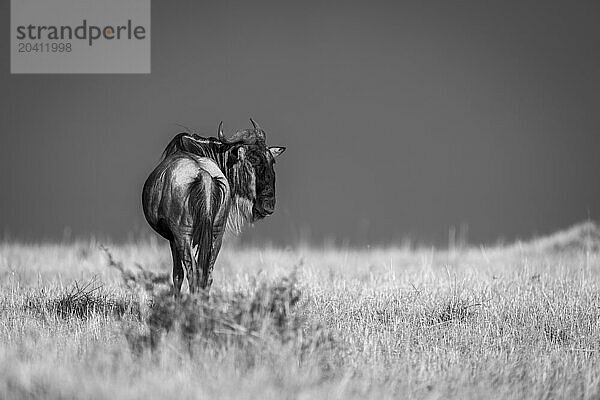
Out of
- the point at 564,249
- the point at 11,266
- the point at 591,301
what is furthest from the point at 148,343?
the point at 564,249

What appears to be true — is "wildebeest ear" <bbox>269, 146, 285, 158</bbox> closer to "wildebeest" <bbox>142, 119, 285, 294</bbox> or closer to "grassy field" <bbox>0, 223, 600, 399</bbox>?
"wildebeest" <bbox>142, 119, 285, 294</bbox>

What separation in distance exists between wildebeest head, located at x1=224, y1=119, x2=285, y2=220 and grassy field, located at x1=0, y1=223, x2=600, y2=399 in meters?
0.79

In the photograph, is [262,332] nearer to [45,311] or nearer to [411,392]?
[411,392]

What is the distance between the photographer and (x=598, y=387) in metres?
6.26

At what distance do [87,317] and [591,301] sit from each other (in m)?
5.69

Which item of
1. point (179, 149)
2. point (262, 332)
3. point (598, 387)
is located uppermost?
point (179, 149)

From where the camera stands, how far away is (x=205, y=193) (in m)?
8.23

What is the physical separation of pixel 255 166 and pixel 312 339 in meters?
2.68

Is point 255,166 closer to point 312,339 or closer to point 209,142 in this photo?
point 209,142

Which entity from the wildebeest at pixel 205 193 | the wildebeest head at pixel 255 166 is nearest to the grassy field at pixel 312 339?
the wildebeest at pixel 205 193

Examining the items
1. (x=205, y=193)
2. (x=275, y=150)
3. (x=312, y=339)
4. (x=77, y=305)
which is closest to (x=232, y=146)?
(x=275, y=150)

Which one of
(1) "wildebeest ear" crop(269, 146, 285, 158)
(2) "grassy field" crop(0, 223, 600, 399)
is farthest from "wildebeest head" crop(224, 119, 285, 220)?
(2) "grassy field" crop(0, 223, 600, 399)

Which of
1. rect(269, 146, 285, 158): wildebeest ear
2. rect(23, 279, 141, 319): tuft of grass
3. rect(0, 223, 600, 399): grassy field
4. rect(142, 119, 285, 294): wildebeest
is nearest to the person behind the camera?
rect(0, 223, 600, 399): grassy field

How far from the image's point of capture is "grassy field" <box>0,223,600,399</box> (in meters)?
5.62
